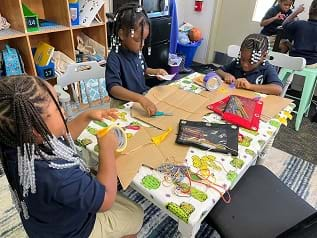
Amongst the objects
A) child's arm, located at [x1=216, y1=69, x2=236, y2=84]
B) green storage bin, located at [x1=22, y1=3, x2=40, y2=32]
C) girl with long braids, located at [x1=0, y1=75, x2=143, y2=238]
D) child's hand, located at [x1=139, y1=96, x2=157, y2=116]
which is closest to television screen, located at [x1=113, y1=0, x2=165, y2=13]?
green storage bin, located at [x1=22, y1=3, x2=40, y2=32]

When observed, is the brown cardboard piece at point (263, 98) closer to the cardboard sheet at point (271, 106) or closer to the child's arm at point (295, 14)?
the cardboard sheet at point (271, 106)

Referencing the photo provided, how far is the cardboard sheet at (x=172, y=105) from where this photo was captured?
3.18 feet

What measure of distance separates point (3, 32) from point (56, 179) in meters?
1.52

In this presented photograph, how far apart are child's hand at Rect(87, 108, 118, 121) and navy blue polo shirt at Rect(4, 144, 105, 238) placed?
269mm

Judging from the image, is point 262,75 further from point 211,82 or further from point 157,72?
point 157,72

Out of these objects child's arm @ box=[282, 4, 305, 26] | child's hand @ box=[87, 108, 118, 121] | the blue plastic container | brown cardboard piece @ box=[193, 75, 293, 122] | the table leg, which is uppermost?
child's arm @ box=[282, 4, 305, 26]

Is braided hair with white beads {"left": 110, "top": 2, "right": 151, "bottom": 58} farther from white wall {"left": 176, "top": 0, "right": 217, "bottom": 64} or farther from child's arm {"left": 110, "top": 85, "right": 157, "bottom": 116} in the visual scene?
white wall {"left": 176, "top": 0, "right": 217, "bottom": 64}

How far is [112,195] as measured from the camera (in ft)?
2.20

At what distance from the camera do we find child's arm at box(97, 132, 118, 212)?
0.66 m

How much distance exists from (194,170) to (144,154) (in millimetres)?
160

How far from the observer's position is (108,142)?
0.72m

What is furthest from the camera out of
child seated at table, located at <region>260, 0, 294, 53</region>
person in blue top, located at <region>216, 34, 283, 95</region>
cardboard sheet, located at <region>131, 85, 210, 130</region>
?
child seated at table, located at <region>260, 0, 294, 53</region>

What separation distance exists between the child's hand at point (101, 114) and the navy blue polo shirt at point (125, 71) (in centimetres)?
31

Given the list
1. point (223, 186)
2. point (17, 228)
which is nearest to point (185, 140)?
point (223, 186)
